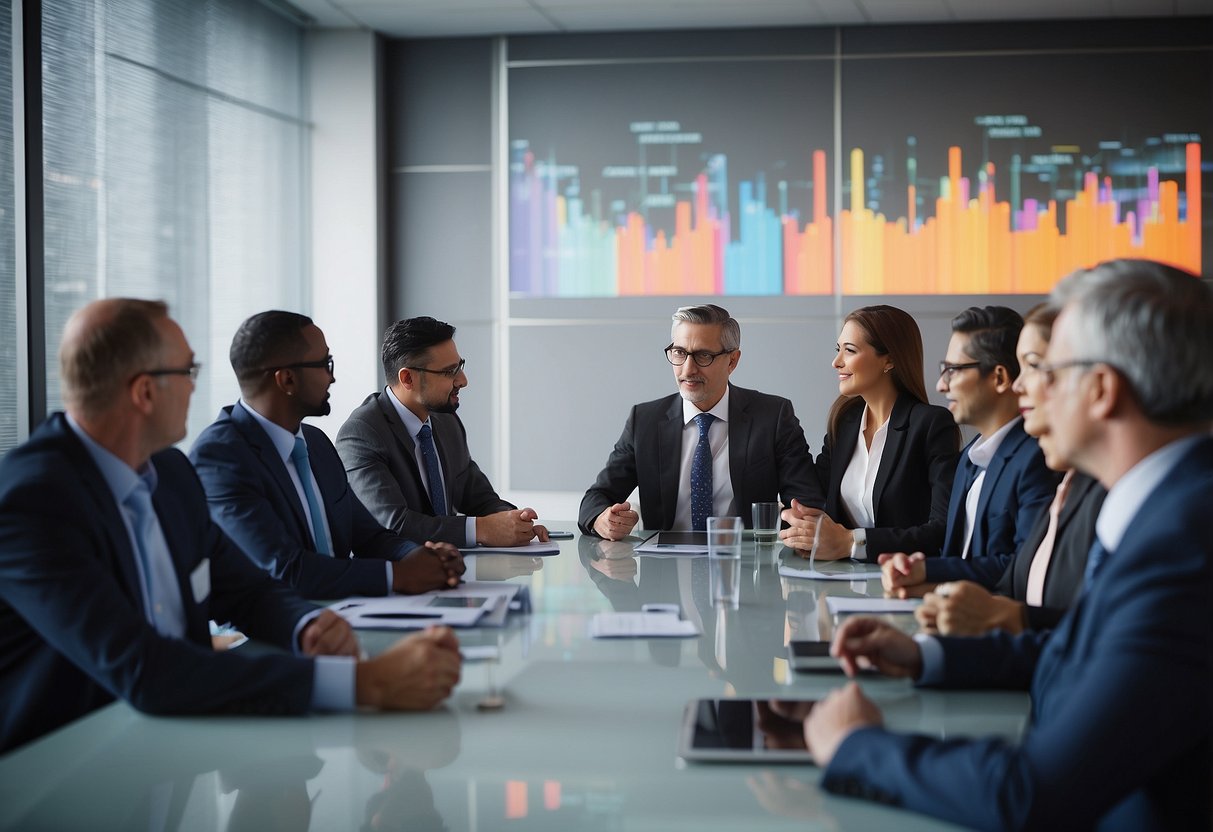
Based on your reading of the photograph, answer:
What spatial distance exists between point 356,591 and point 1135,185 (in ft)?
16.8

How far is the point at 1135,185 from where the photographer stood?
6137 millimetres

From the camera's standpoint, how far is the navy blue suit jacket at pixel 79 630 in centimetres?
164

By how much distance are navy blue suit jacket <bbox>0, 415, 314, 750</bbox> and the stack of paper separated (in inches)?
20.4

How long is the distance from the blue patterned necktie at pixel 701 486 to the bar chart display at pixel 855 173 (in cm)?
259

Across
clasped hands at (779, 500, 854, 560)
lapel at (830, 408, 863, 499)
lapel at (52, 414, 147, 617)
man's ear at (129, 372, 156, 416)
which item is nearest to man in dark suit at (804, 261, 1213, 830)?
lapel at (52, 414, 147, 617)

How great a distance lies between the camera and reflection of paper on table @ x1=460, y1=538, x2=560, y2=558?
131 inches

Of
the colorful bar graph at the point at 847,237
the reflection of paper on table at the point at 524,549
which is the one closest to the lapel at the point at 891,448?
the reflection of paper on table at the point at 524,549

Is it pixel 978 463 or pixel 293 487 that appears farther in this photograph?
pixel 978 463

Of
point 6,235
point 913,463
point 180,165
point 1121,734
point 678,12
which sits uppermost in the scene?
point 678,12

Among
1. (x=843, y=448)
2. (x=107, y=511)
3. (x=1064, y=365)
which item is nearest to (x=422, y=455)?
(x=843, y=448)

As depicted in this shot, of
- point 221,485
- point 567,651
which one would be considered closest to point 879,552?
point 567,651

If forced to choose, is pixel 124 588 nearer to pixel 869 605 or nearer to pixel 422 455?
pixel 869 605

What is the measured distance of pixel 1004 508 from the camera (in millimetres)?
2758

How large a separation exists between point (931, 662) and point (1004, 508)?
108cm
